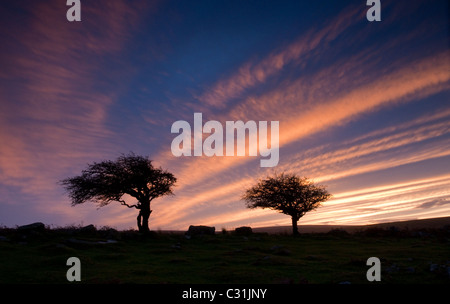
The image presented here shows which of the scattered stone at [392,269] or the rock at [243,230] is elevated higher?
the scattered stone at [392,269]

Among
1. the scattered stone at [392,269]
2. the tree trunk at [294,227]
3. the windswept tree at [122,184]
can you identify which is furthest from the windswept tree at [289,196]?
the scattered stone at [392,269]

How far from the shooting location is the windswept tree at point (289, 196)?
182 ft

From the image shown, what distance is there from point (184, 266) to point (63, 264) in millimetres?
7562

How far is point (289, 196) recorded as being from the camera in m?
55.4

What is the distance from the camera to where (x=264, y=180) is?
188 ft

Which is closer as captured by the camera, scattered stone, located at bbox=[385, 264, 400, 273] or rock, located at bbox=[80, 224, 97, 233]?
scattered stone, located at bbox=[385, 264, 400, 273]

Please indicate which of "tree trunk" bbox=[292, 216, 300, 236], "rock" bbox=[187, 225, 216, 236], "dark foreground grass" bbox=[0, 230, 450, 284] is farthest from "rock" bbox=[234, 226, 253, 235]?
"dark foreground grass" bbox=[0, 230, 450, 284]

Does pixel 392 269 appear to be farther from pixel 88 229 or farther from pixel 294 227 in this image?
pixel 294 227

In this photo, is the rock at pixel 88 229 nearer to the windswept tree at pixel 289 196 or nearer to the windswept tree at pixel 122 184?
the windswept tree at pixel 122 184

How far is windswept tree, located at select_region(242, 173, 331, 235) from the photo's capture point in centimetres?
5538

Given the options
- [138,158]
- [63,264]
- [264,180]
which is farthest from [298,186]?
[63,264]

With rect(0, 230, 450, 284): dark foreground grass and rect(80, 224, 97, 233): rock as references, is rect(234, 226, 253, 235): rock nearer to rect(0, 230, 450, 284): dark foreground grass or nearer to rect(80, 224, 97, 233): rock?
rect(0, 230, 450, 284): dark foreground grass

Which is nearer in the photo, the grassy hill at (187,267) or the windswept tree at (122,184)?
the grassy hill at (187,267)
